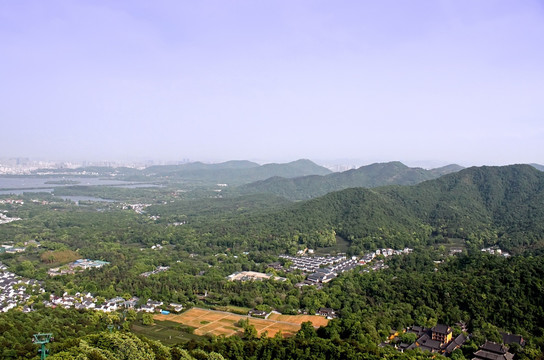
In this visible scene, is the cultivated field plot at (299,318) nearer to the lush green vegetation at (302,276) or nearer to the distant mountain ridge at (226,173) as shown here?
the lush green vegetation at (302,276)

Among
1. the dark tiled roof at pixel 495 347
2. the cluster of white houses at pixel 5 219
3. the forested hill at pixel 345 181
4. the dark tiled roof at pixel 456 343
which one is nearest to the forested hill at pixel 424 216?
the dark tiled roof at pixel 456 343

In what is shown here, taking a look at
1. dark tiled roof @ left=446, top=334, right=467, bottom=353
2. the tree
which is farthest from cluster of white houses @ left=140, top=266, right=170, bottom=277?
dark tiled roof @ left=446, top=334, right=467, bottom=353

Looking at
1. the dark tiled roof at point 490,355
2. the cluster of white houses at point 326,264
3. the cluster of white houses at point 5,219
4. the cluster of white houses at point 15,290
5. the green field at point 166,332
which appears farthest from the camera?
the cluster of white houses at point 5,219

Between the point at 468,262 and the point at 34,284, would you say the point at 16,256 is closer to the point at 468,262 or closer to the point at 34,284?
the point at 34,284

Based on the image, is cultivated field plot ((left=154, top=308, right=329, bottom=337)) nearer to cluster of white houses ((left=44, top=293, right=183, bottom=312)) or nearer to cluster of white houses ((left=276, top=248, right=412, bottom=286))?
cluster of white houses ((left=44, top=293, right=183, bottom=312))

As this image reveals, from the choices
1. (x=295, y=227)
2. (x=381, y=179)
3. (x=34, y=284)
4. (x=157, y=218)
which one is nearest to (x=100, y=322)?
(x=34, y=284)

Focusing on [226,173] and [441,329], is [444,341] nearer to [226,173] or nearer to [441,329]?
[441,329]

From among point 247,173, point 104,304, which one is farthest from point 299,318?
point 247,173
